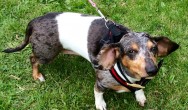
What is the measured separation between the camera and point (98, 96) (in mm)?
4496

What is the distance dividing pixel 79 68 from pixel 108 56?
1.38m

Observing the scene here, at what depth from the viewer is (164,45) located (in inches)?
150

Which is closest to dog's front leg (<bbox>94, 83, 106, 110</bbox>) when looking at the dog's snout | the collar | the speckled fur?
the collar

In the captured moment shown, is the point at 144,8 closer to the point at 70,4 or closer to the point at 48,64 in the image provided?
the point at 70,4

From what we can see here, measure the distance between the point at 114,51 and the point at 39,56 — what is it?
1.24 m

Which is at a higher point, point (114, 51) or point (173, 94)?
point (114, 51)

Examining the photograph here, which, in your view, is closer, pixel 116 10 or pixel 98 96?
pixel 98 96

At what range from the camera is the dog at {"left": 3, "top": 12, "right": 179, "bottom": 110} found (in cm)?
363

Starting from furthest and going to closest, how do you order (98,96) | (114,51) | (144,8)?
(144,8)
(98,96)
(114,51)

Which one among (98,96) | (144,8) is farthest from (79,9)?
(98,96)

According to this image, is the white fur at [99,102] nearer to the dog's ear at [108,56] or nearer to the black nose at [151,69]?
the dog's ear at [108,56]

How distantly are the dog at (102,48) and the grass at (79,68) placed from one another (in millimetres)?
180

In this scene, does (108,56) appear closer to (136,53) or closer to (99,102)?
(136,53)

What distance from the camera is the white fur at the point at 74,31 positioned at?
4277 millimetres
